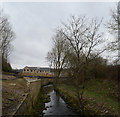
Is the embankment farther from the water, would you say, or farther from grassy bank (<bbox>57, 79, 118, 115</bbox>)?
grassy bank (<bbox>57, 79, 118, 115</bbox>)

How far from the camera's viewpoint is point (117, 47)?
1078 centimetres

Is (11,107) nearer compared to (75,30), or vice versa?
(11,107)

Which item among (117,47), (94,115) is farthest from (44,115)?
(117,47)

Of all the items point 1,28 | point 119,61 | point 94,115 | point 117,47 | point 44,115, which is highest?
point 1,28

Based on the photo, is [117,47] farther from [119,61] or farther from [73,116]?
[73,116]

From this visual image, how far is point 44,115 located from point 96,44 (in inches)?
318

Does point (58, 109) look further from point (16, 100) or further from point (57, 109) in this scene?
point (16, 100)

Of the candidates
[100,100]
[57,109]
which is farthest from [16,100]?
[100,100]

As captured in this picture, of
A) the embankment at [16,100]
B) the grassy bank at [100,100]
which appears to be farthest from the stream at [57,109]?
the embankment at [16,100]

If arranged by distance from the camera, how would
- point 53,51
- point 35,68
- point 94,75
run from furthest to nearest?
point 35,68 < point 53,51 < point 94,75

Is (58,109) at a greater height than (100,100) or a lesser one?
lesser

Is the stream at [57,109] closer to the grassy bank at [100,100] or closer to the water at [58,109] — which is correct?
the water at [58,109]

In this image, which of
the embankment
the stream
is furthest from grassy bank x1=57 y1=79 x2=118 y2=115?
the embankment

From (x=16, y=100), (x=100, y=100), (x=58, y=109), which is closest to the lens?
(x=16, y=100)
